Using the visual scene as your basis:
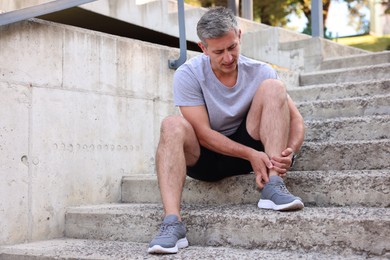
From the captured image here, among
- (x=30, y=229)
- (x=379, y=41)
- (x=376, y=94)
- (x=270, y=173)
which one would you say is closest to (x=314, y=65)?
(x=376, y=94)

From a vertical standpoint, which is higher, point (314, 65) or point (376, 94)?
point (314, 65)

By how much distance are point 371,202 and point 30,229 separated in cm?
161

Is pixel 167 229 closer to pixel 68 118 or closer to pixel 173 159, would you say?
pixel 173 159

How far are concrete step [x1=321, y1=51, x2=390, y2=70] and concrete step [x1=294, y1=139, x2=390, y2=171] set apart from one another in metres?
2.03

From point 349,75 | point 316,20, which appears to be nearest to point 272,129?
point 349,75

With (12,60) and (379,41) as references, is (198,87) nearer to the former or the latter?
(12,60)

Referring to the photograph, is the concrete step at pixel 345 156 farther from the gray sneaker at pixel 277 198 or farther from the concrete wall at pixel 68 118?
the concrete wall at pixel 68 118

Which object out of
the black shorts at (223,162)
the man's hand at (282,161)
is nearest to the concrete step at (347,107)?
the black shorts at (223,162)

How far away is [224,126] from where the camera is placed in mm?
2645

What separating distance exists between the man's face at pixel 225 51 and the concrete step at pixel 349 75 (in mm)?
1716

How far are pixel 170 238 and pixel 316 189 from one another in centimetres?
70

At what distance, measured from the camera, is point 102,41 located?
310 cm

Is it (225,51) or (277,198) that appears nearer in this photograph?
(277,198)

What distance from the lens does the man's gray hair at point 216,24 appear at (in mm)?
2420
